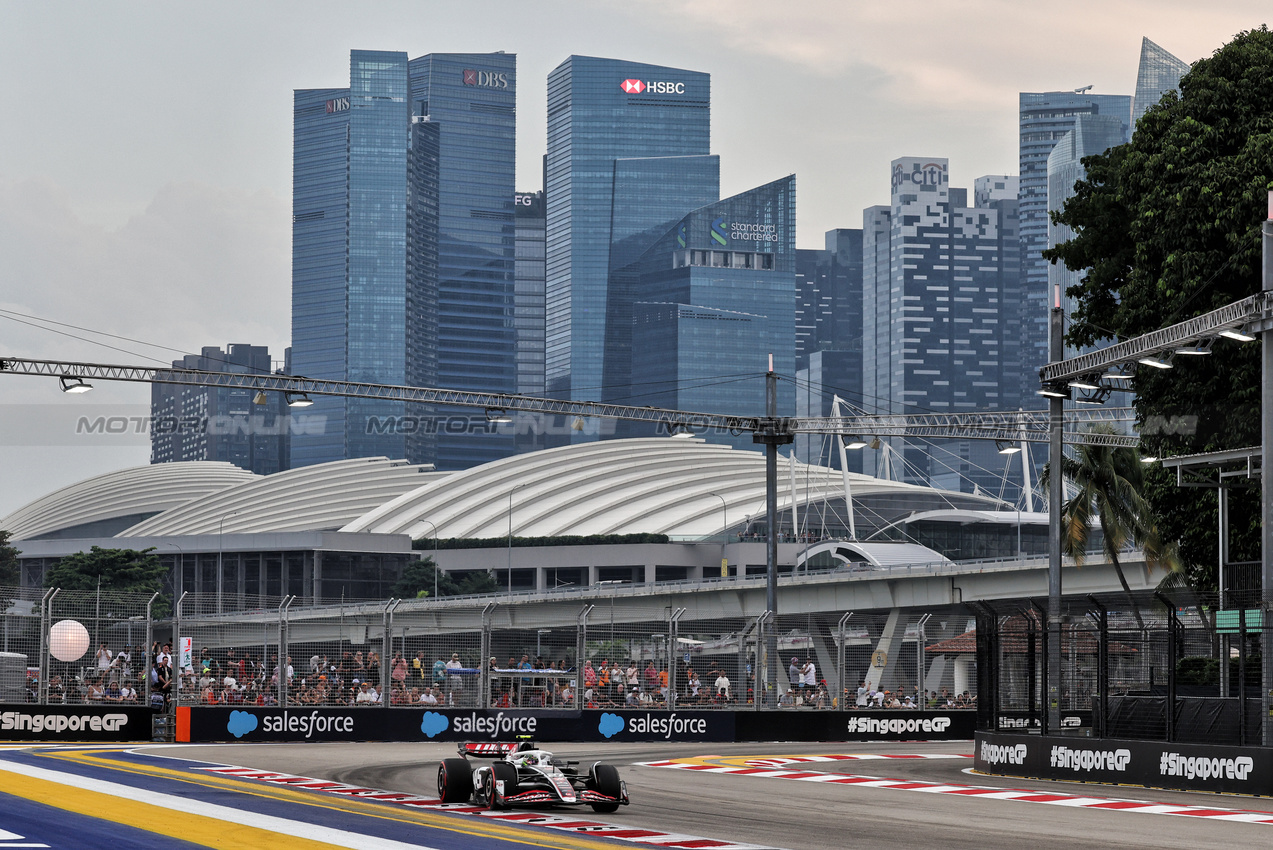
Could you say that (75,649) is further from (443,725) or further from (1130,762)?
(1130,762)

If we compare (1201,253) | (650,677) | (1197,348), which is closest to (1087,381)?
(1197,348)

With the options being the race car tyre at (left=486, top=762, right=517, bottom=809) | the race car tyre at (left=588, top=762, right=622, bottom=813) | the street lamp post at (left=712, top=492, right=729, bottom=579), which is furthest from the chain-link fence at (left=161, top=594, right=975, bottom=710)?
the street lamp post at (left=712, top=492, right=729, bottom=579)

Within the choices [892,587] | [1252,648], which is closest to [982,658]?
[1252,648]

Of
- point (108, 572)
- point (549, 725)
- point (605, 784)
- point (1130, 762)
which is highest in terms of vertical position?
point (605, 784)

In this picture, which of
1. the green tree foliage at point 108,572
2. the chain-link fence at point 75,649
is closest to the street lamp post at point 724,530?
the green tree foliage at point 108,572

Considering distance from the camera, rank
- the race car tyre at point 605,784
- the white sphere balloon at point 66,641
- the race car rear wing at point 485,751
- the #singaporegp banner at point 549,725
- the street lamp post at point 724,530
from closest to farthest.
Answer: the race car tyre at point 605,784
the race car rear wing at point 485,751
the white sphere balloon at point 66,641
the #singaporegp banner at point 549,725
the street lamp post at point 724,530

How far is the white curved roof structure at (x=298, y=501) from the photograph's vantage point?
136500mm

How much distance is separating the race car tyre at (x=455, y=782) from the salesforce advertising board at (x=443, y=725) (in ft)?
39.0

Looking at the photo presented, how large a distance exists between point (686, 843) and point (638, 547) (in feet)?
332

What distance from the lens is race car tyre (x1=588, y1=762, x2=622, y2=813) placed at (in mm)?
16125

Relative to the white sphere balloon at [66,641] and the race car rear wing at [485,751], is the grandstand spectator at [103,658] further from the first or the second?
the race car rear wing at [485,751]

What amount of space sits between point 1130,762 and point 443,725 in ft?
47.1

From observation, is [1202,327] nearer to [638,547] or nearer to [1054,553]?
[1054,553]

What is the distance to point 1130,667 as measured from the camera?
2306 cm
